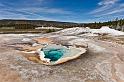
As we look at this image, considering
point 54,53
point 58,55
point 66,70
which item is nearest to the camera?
point 66,70

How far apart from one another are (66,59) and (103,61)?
12.1 ft

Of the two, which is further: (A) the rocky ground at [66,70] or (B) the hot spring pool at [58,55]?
(B) the hot spring pool at [58,55]

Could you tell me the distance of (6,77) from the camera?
1809cm

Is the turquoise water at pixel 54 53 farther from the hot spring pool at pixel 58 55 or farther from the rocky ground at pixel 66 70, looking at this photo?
the rocky ground at pixel 66 70

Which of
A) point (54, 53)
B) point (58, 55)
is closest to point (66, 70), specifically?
point (58, 55)

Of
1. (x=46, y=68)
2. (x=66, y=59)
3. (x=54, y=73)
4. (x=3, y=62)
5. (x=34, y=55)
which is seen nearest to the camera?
(x=54, y=73)

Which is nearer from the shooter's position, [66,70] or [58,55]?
[66,70]

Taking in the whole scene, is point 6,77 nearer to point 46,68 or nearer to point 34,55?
point 46,68

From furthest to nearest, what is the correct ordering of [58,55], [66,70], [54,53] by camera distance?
[54,53]
[58,55]
[66,70]

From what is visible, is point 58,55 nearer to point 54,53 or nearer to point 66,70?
point 54,53

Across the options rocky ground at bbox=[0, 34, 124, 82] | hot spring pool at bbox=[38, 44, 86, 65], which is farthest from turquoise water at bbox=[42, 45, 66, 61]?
rocky ground at bbox=[0, 34, 124, 82]

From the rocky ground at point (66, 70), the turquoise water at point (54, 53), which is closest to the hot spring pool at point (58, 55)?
the turquoise water at point (54, 53)

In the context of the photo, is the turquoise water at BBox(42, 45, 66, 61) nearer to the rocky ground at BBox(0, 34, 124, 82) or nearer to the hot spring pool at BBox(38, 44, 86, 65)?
the hot spring pool at BBox(38, 44, 86, 65)

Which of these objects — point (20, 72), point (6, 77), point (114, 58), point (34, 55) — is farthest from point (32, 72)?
point (114, 58)
